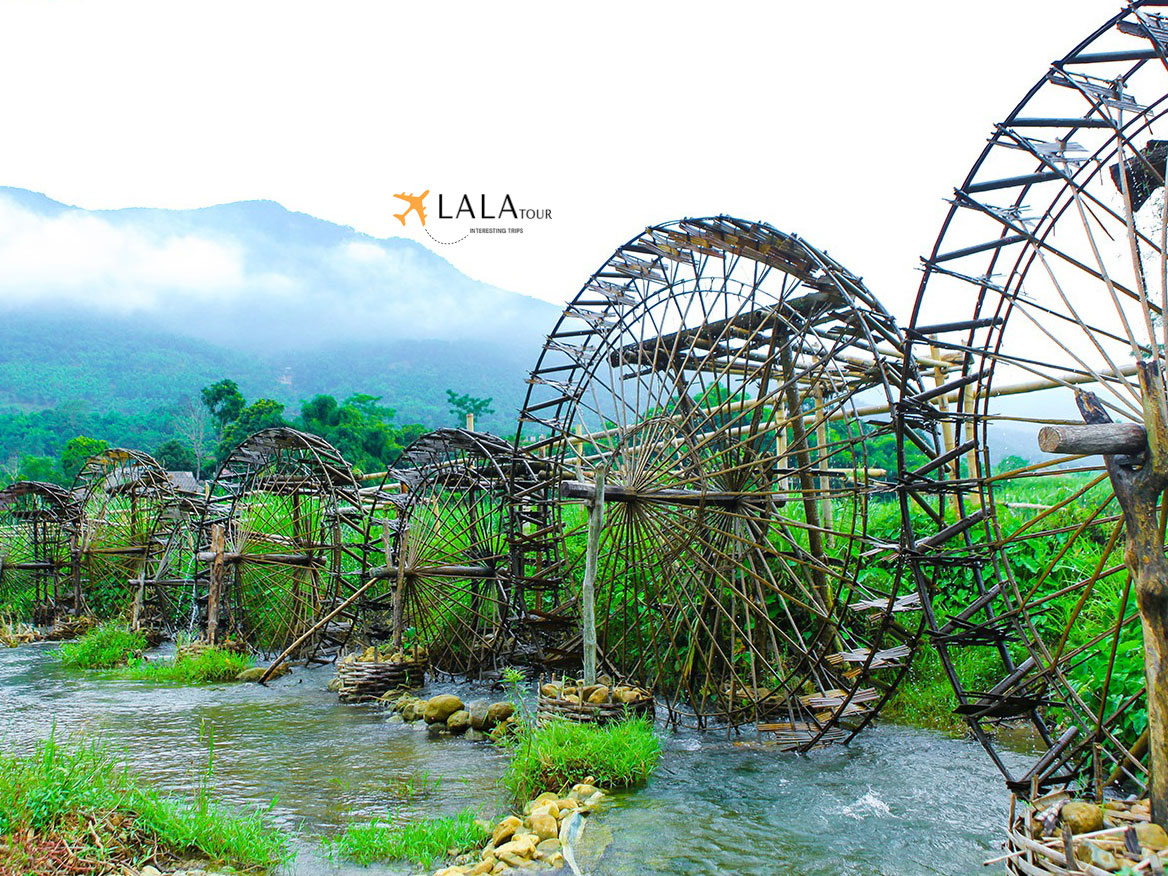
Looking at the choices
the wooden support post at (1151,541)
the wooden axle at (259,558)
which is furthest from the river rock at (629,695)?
the wooden axle at (259,558)

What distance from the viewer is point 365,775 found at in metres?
8.70

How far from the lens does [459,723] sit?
10.5 metres

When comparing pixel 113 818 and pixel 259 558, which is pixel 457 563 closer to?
pixel 259 558

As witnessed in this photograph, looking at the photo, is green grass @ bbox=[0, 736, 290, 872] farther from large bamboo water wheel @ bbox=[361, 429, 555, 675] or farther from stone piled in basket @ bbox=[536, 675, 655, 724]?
large bamboo water wheel @ bbox=[361, 429, 555, 675]

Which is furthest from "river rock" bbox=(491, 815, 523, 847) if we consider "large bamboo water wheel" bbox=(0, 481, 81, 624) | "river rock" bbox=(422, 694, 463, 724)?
"large bamboo water wheel" bbox=(0, 481, 81, 624)

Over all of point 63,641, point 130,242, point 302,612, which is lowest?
point 63,641

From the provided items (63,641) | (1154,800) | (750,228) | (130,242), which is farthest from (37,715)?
(130,242)

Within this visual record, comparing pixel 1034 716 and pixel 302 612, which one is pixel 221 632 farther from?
pixel 1034 716

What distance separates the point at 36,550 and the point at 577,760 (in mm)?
20469

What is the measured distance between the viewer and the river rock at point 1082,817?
4345mm

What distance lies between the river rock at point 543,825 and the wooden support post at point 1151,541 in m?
3.72

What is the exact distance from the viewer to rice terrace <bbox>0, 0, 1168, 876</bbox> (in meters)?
5.72

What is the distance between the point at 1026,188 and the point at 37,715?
12743 mm

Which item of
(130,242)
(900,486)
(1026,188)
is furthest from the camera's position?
(130,242)
